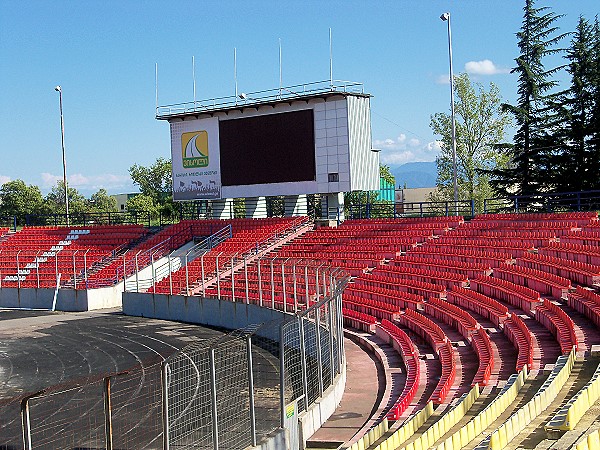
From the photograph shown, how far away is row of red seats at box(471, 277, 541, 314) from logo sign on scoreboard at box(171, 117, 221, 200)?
17.6m

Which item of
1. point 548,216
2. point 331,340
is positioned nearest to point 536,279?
point 548,216

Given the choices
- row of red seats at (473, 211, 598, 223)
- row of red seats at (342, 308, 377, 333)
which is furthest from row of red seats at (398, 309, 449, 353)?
row of red seats at (473, 211, 598, 223)

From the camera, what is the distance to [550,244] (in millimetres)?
25734

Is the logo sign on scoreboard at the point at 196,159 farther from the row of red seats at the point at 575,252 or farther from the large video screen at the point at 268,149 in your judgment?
the row of red seats at the point at 575,252

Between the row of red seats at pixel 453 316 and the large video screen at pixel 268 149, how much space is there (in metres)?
14.2

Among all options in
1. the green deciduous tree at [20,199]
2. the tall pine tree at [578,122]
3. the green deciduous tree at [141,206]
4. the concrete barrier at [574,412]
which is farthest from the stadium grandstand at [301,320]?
the green deciduous tree at [20,199]

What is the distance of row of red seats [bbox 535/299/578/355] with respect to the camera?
51.4ft

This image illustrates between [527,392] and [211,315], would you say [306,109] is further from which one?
[527,392]

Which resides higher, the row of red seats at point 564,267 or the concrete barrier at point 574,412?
the row of red seats at point 564,267

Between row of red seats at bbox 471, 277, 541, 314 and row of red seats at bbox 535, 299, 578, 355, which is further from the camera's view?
row of red seats at bbox 471, 277, 541, 314

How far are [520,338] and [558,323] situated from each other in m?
1.24

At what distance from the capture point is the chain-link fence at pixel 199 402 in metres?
10.9

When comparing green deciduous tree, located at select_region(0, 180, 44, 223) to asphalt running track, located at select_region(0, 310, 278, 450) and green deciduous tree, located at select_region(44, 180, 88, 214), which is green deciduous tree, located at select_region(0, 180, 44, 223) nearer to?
green deciduous tree, located at select_region(44, 180, 88, 214)

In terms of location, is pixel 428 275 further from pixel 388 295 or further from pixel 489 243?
pixel 489 243
